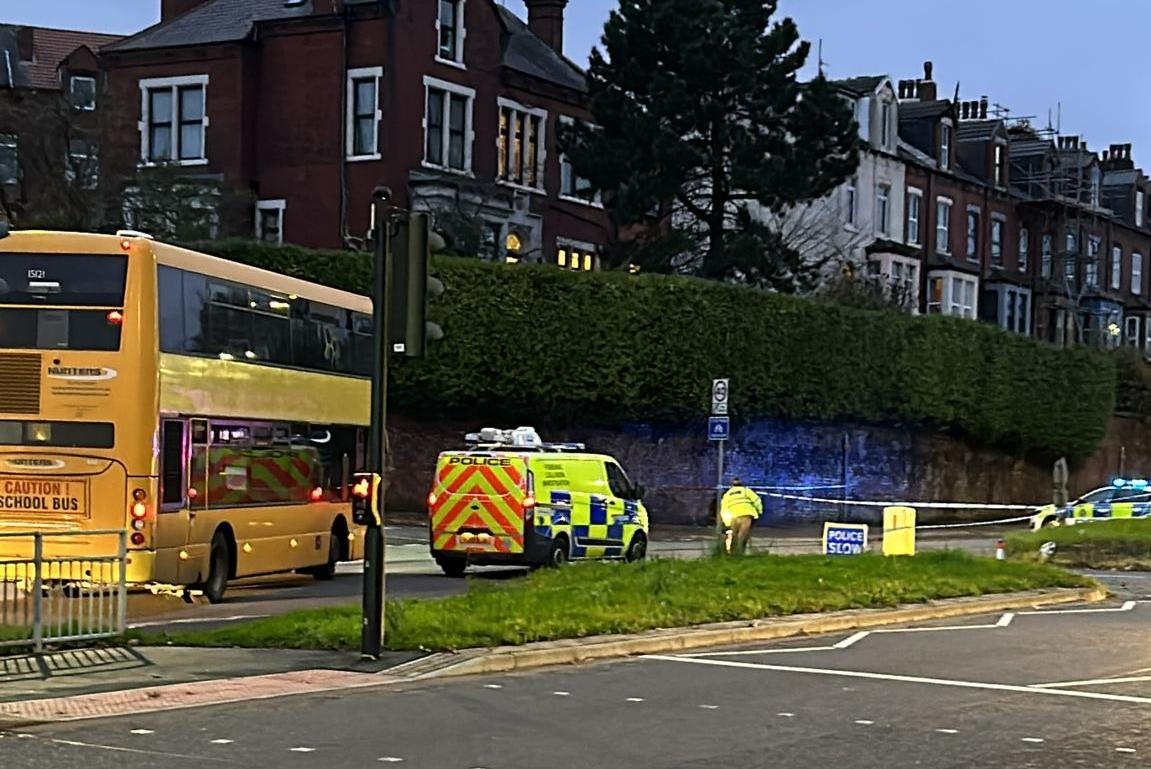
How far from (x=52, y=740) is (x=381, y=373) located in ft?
12.8

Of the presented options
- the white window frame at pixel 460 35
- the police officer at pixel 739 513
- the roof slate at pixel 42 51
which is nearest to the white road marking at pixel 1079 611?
the police officer at pixel 739 513

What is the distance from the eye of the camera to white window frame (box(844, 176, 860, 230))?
58172 mm

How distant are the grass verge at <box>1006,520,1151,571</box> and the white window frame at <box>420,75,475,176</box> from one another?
1920 cm

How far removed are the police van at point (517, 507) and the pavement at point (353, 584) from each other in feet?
1.88

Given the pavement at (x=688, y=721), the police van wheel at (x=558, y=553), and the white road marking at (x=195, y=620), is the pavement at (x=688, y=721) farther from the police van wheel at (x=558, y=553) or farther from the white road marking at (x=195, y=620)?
the police van wheel at (x=558, y=553)

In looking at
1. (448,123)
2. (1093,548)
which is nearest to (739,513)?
(1093,548)

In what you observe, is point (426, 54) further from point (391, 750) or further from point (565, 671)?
point (391, 750)

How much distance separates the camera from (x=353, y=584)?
23.6 metres

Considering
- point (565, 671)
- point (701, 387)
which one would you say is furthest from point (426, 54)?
point (565, 671)

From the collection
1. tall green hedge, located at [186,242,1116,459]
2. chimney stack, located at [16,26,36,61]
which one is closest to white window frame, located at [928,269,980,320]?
tall green hedge, located at [186,242,1116,459]

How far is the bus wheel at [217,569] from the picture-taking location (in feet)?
64.8

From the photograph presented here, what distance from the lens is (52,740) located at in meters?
9.53

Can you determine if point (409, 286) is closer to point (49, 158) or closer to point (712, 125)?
point (49, 158)

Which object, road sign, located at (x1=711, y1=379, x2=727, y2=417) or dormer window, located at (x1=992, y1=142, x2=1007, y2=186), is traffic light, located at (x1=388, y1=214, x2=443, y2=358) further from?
dormer window, located at (x1=992, y1=142, x2=1007, y2=186)
